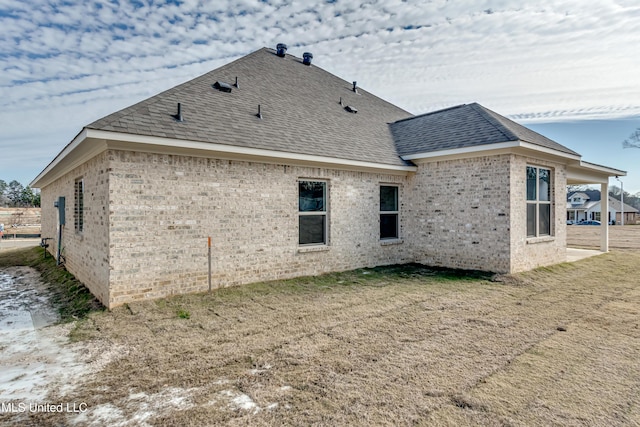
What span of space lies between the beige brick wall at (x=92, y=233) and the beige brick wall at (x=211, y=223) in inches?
13.6

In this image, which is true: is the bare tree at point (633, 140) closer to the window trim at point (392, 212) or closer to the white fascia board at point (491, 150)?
the white fascia board at point (491, 150)

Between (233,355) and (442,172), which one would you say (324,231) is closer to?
(442,172)

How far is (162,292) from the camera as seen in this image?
6172mm

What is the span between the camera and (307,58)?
43.2 feet

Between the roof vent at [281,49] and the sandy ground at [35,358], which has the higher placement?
the roof vent at [281,49]

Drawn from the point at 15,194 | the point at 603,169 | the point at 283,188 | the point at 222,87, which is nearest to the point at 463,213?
the point at 283,188

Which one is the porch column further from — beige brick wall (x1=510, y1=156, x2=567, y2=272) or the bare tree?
the bare tree

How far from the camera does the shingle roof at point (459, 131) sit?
343 inches

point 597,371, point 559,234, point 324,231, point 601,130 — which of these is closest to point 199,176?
point 324,231

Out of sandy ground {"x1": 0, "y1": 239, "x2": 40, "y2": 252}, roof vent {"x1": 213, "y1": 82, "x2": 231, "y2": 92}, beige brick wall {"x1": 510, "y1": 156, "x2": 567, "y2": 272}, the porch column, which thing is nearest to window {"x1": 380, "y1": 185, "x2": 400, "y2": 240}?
beige brick wall {"x1": 510, "y1": 156, "x2": 567, "y2": 272}

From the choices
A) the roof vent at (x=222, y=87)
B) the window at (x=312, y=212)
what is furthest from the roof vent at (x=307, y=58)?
the window at (x=312, y=212)

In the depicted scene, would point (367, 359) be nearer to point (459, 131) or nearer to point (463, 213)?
point (463, 213)

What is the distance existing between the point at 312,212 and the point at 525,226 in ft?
19.1

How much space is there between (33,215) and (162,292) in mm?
36013
